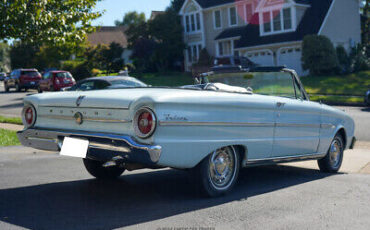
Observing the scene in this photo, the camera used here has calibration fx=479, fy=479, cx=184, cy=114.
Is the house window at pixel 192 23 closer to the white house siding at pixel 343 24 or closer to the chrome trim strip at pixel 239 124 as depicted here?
the white house siding at pixel 343 24

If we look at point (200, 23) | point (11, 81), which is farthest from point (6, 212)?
point (200, 23)

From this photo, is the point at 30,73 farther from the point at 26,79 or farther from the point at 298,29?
the point at 298,29

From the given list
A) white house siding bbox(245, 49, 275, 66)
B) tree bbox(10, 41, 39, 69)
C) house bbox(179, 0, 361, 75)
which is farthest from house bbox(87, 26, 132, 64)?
white house siding bbox(245, 49, 275, 66)

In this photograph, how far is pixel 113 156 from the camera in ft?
15.5

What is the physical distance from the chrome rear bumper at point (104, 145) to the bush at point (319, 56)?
87.0ft

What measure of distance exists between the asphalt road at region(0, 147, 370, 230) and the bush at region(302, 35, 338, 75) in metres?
23.7

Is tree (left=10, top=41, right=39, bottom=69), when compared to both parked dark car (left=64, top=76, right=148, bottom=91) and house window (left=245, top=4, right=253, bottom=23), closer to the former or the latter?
house window (left=245, top=4, right=253, bottom=23)

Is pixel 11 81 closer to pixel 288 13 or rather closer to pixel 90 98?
pixel 288 13

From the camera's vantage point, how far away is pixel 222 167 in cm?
540

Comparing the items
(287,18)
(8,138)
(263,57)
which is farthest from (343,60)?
(8,138)

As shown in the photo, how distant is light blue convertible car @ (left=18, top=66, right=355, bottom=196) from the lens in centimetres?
464

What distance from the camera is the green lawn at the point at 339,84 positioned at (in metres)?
24.1

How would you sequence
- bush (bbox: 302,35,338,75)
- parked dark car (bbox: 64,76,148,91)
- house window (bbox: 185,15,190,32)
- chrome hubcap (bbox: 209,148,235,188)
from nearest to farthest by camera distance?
chrome hubcap (bbox: 209,148,235,188)
parked dark car (bbox: 64,76,148,91)
bush (bbox: 302,35,338,75)
house window (bbox: 185,15,190,32)

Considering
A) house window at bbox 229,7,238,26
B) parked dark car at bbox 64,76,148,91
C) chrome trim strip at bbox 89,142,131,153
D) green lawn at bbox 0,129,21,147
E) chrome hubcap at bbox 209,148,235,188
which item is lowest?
green lawn at bbox 0,129,21,147
